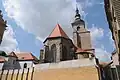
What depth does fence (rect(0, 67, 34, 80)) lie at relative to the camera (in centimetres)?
2131

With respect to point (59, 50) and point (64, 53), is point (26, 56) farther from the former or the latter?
point (64, 53)

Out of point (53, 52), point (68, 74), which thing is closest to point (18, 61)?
point (53, 52)

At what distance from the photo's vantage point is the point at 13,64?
3189 centimetres

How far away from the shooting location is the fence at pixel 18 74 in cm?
2131

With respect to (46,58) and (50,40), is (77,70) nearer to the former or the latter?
(46,58)

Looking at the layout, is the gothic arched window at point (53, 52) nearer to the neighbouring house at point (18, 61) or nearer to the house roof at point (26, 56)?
the neighbouring house at point (18, 61)

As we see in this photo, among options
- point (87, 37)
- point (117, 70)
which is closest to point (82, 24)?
point (87, 37)

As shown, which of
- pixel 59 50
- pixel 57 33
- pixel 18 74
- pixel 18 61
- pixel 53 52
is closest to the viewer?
pixel 18 74

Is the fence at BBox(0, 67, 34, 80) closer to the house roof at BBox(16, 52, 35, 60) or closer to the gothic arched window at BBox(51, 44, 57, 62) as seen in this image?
the gothic arched window at BBox(51, 44, 57, 62)

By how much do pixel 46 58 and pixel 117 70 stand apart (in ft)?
38.8

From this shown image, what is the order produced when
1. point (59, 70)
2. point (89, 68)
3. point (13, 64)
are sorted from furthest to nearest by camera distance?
point (13, 64) → point (59, 70) → point (89, 68)

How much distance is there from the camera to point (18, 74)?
2178 centimetres

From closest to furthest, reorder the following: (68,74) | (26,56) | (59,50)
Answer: (68,74) → (59,50) → (26,56)

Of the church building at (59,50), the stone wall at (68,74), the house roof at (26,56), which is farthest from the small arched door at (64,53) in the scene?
the house roof at (26,56)
